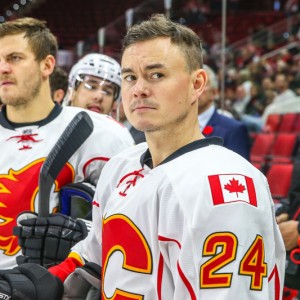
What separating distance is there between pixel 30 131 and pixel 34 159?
0.41 ft

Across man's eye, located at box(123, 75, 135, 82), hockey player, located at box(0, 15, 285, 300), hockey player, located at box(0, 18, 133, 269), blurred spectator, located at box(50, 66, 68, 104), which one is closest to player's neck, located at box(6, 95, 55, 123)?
hockey player, located at box(0, 18, 133, 269)

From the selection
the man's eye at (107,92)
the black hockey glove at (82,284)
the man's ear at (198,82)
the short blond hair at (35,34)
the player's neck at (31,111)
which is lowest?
the black hockey glove at (82,284)

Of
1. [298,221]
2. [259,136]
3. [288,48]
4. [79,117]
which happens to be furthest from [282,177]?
[288,48]

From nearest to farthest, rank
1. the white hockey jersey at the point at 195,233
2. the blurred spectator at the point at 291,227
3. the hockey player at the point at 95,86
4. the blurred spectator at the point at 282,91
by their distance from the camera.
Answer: the white hockey jersey at the point at 195,233
the blurred spectator at the point at 291,227
the hockey player at the point at 95,86
the blurred spectator at the point at 282,91

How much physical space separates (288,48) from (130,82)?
990 centimetres

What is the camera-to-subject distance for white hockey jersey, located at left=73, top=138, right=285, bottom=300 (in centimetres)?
144

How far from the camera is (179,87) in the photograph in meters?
1.63

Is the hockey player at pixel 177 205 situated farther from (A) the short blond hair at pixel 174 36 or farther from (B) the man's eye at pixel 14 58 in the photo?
(B) the man's eye at pixel 14 58

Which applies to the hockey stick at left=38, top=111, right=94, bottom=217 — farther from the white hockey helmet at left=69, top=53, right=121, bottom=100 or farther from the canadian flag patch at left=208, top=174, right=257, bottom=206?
the canadian flag patch at left=208, top=174, right=257, bottom=206

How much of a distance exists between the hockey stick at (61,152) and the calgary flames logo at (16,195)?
77 millimetres

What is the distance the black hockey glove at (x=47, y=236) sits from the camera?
213 cm

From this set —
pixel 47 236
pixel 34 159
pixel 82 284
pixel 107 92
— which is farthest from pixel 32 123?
pixel 82 284

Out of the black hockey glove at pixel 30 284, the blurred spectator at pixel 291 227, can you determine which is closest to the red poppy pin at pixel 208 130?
the blurred spectator at pixel 291 227

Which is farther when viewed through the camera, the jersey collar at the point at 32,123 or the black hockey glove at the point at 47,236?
the jersey collar at the point at 32,123
